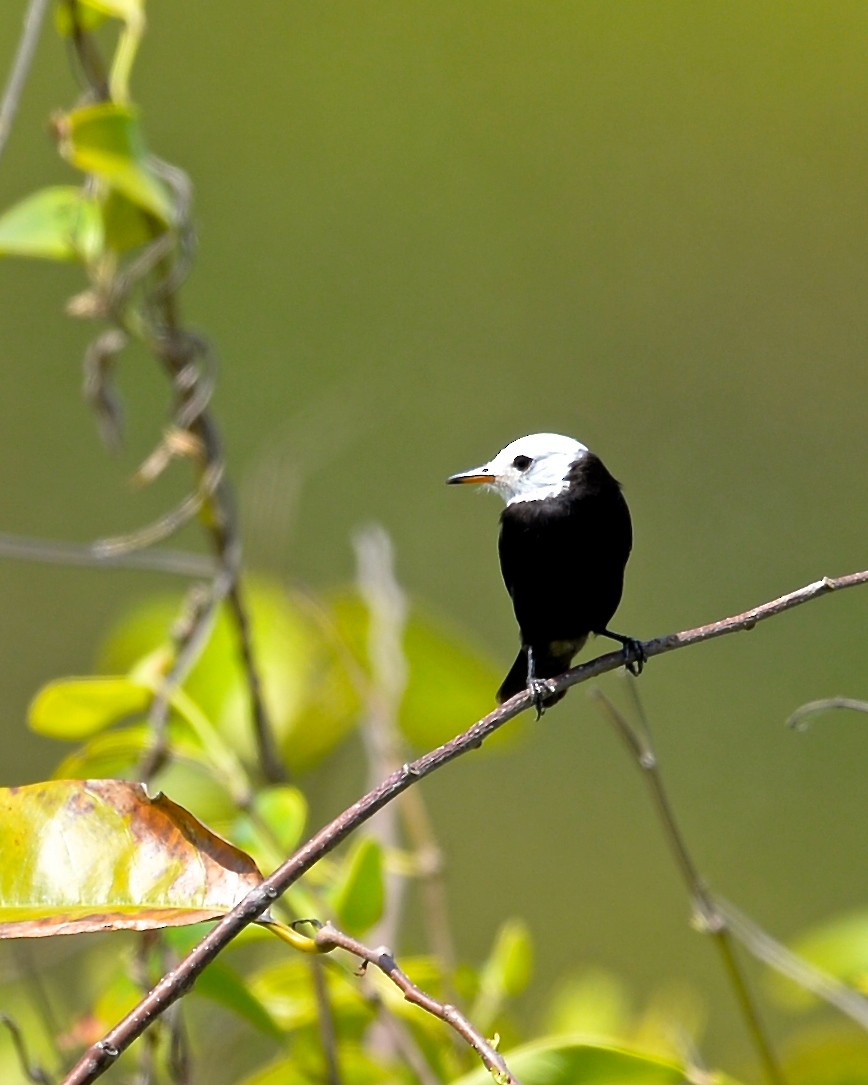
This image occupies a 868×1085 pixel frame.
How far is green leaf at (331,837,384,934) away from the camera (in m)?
1.55

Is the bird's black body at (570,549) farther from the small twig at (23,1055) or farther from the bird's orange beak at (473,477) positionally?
the small twig at (23,1055)

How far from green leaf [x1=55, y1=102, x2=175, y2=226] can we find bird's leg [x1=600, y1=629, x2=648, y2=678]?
2.75 feet

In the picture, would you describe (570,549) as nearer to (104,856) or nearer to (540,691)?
(540,691)

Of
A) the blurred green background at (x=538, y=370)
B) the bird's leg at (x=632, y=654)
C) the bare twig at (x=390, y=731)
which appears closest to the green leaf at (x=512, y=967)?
the bare twig at (x=390, y=731)

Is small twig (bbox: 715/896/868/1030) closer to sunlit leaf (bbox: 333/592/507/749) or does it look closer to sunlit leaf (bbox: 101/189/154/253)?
sunlit leaf (bbox: 333/592/507/749)

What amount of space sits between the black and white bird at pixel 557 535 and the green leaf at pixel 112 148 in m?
0.60

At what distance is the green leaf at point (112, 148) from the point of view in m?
1.70

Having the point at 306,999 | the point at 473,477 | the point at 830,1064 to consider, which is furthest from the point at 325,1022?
the point at 473,477

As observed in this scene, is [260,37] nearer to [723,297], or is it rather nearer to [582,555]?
[723,297]

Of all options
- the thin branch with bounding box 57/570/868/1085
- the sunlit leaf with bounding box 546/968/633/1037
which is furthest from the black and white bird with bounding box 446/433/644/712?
the thin branch with bounding box 57/570/868/1085

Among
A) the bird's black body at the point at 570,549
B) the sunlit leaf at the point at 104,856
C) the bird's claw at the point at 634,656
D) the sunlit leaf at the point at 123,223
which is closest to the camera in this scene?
the sunlit leaf at the point at 104,856

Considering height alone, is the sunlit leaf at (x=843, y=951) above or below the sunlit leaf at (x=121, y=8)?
below

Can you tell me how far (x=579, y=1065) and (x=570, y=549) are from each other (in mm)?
872

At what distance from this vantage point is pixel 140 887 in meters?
1.10
